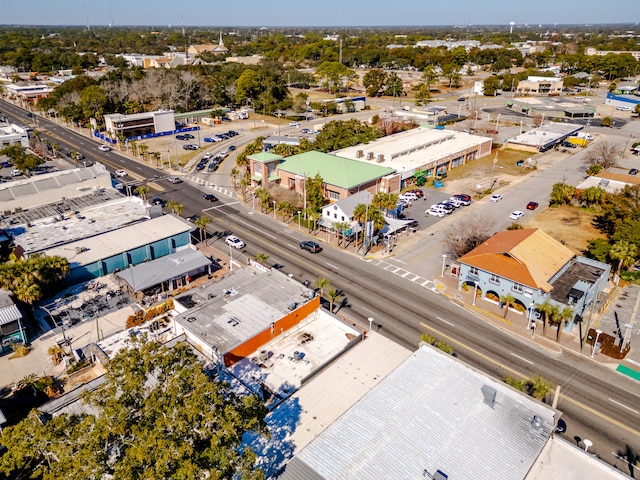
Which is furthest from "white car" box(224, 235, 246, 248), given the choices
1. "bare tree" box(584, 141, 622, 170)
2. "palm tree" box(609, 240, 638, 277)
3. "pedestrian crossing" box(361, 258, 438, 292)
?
"bare tree" box(584, 141, 622, 170)

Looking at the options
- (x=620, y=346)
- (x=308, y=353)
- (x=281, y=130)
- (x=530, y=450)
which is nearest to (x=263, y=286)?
(x=308, y=353)

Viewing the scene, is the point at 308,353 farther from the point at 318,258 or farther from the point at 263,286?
the point at 318,258

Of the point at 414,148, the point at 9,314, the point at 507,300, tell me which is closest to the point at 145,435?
the point at 9,314

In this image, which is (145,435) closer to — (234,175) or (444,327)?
(444,327)

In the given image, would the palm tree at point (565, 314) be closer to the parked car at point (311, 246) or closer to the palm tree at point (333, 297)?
the palm tree at point (333, 297)

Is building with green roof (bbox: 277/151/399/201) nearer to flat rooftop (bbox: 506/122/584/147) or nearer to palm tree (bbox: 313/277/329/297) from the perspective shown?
palm tree (bbox: 313/277/329/297)

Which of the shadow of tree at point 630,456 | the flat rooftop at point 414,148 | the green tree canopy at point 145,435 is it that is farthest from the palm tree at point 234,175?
the shadow of tree at point 630,456
